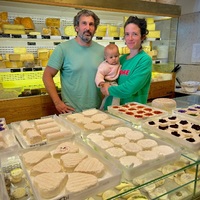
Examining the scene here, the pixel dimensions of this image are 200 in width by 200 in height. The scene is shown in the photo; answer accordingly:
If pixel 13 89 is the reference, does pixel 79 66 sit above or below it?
above

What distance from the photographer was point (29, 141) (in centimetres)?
107

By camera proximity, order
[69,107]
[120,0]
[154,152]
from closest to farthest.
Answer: [154,152], [69,107], [120,0]

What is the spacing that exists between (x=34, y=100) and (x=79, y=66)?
978 mm

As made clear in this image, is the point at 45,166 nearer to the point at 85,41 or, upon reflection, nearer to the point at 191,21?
the point at 85,41

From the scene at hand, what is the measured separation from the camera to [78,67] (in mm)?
2045

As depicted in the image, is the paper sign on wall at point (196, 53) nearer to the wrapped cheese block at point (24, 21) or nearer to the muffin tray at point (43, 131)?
the wrapped cheese block at point (24, 21)

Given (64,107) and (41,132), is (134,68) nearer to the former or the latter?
(64,107)

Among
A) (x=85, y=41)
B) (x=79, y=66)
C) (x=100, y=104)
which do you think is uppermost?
(x=85, y=41)

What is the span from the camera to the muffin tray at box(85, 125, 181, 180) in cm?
89

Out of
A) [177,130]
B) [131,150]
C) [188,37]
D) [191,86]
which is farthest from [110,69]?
[188,37]

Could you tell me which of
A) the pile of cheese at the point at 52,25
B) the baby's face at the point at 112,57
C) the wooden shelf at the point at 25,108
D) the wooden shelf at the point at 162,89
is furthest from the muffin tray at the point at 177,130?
the wooden shelf at the point at 162,89

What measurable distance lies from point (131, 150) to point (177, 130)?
0.38 m

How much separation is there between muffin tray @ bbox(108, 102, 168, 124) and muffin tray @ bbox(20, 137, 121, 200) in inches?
18.5

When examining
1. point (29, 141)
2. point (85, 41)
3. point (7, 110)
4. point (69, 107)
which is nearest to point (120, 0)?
point (85, 41)
